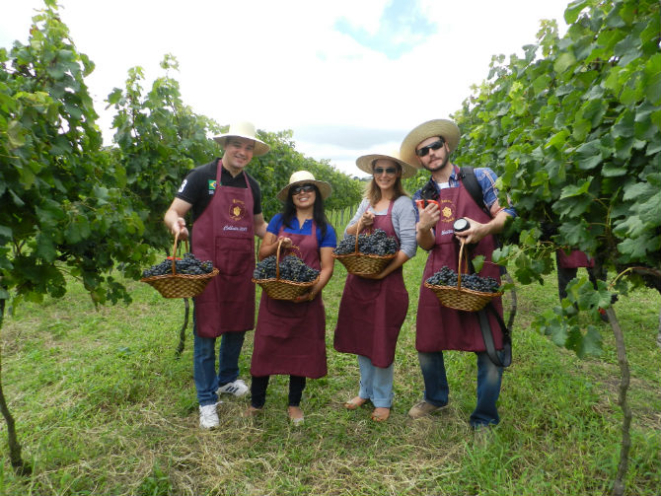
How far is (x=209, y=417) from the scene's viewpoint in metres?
2.98

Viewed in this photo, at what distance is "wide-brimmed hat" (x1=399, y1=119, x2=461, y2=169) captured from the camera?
273cm

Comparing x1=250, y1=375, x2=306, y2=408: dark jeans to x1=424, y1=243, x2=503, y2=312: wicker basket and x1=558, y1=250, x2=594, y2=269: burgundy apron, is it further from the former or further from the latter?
x1=558, y1=250, x2=594, y2=269: burgundy apron

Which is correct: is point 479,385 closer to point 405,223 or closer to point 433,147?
point 405,223

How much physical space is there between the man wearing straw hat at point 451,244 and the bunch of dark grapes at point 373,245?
22 cm

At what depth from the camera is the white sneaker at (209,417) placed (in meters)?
2.93

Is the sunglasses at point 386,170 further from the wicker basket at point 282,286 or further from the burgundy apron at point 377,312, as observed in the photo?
the wicker basket at point 282,286

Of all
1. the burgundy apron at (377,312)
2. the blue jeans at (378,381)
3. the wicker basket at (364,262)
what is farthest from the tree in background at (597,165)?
the blue jeans at (378,381)

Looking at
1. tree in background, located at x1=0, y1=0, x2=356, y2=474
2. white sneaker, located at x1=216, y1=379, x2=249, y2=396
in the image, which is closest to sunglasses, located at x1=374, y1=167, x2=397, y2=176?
tree in background, located at x1=0, y1=0, x2=356, y2=474

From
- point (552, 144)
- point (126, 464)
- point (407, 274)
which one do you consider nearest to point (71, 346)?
point (126, 464)

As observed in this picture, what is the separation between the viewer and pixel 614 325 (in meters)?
1.80

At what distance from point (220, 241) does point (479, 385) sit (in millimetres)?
2252

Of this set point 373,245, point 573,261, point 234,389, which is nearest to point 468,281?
point 373,245

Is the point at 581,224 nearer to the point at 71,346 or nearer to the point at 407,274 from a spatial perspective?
the point at 71,346

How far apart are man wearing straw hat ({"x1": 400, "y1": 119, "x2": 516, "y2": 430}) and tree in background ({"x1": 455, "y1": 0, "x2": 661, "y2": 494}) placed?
1.61 feet
